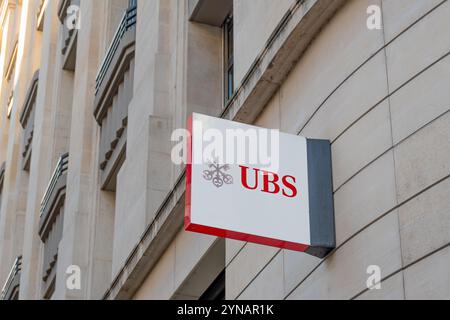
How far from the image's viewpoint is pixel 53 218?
95.1ft

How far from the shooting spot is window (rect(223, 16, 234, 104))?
19286mm

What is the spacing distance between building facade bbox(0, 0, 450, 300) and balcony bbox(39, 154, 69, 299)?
0.21 ft

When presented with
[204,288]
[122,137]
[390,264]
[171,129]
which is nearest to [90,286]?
[122,137]

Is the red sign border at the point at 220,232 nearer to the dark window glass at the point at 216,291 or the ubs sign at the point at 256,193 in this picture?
the ubs sign at the point at 256,193

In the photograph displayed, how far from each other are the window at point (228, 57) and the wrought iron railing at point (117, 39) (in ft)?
12.9

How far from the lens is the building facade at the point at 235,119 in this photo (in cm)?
1116

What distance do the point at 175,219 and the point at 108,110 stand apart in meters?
8.17

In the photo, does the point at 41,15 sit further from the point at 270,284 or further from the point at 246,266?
the point at 270,284

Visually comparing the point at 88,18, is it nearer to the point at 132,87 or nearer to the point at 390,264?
the point at 132,87

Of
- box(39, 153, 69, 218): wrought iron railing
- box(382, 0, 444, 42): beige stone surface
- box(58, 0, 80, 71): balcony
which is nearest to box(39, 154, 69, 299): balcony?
box(39, 153, 69, 218): wrought iron railing

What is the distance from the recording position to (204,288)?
17.0 m

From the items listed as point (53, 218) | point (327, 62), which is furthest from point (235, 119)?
point (53, 218)

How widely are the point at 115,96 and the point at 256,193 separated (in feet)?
41.0

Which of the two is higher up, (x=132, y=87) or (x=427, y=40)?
(x=132, y=87)
